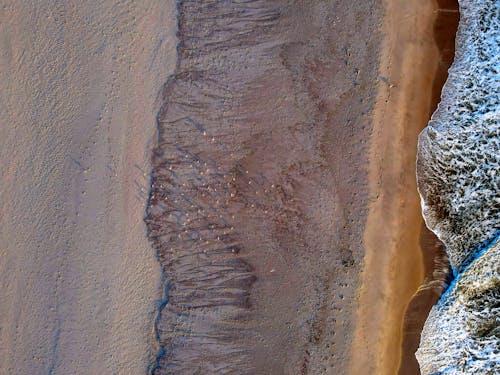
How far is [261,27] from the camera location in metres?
6.73

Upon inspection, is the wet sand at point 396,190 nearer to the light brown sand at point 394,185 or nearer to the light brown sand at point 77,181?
the light brown sand at point 394,185

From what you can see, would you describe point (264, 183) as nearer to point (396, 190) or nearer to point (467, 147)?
point (396, 190)

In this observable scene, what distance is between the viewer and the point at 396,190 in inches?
269

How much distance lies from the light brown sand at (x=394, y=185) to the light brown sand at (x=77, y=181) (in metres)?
2.89

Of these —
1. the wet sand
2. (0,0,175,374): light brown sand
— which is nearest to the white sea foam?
the wet sand

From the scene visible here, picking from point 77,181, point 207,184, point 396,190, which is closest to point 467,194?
point 396,190

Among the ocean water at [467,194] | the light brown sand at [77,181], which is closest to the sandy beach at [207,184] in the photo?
the light brown sand at [77,181]

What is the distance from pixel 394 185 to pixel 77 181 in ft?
13.9

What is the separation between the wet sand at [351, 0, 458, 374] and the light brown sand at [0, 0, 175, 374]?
9.48ft

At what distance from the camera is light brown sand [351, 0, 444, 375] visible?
22.3 ft

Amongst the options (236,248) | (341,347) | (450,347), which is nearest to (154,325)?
(236,248)

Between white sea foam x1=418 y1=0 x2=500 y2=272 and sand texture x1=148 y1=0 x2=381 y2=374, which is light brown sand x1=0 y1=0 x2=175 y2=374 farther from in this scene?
white sea foam x1=418 y1=0 x2=500 y2=272

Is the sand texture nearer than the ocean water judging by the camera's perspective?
No

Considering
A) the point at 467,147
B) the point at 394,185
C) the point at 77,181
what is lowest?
the point at 394,185
